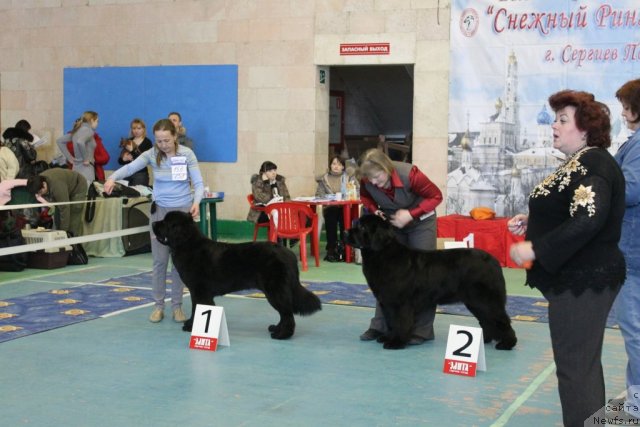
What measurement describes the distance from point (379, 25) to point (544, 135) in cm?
254

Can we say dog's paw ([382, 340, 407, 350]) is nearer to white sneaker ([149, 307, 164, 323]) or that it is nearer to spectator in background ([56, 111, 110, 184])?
white sneaker ([149, 307, 164, 323])

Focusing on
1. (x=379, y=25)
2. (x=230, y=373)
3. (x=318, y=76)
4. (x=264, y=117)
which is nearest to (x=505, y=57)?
(x=379, y=25)

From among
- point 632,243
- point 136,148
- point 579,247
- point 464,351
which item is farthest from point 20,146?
point 579,247

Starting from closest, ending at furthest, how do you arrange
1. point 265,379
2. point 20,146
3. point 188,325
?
point 265,379 < point 188,325 < point 20,146

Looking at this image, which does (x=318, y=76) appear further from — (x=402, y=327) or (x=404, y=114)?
(x=402, y=327)

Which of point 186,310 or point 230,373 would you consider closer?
point 230,373

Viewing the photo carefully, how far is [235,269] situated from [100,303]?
180 centimetres

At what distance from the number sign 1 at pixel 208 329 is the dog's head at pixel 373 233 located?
1017 mm

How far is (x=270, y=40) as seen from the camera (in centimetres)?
1193

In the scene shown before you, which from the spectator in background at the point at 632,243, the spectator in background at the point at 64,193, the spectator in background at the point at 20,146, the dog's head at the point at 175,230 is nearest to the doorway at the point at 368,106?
the spectator in background at the point at 20,146

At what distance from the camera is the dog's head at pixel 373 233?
556 centimetres

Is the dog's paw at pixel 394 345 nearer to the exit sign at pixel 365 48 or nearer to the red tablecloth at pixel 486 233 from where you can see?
the red tablecloth at pixel 486 233

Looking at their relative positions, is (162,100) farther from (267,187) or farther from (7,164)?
(267,187)

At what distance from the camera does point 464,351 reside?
16.7ft
